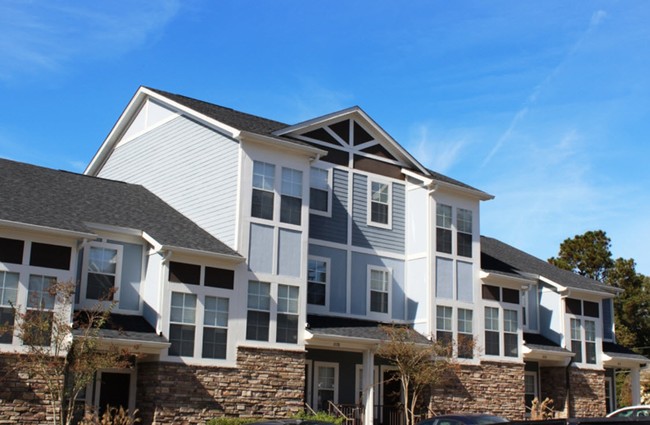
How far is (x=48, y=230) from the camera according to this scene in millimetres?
21281

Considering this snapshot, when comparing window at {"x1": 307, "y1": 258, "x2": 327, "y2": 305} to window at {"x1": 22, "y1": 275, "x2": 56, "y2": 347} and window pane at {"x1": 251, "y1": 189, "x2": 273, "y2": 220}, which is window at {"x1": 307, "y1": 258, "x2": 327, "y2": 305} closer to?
window pane at {"x1": 251, "y1": 189, "x2": 273, "y2": 220}

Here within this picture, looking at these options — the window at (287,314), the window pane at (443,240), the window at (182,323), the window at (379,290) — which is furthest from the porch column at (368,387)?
the window at (182,323)

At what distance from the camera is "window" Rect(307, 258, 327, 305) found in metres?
27.5

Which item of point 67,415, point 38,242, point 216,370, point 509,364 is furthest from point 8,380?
point 509,364

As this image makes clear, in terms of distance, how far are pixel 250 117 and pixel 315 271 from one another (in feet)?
20.3

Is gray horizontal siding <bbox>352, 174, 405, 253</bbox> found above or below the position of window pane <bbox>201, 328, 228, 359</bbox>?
above

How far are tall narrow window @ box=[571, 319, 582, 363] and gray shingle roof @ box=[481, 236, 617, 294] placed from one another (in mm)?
1478

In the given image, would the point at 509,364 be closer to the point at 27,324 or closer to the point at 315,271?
the point at 315,271

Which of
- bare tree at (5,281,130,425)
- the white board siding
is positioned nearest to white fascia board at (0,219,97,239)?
bare tree at (5,281,130,425)

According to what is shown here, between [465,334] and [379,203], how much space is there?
552 centimetres

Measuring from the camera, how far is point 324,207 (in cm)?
2830

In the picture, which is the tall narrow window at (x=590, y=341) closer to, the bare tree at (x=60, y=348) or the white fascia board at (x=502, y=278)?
the white fascia board at (x=502, y=278)

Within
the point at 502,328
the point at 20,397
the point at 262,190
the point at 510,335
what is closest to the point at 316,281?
the point at 262,190

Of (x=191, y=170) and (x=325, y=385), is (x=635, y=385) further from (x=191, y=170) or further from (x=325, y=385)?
(x=191, y=170)
